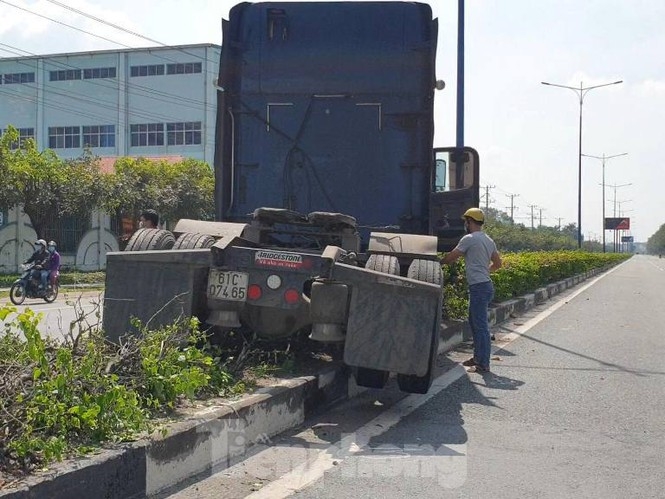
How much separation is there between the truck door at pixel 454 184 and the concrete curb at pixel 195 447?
2374 millimetres

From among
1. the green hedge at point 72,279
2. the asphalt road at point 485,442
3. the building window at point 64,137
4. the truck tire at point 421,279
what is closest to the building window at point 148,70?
the building window at point 64,137

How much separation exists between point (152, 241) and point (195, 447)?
7.47 feet

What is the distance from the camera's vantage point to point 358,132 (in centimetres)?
711

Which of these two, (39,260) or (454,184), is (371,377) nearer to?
(454,184)

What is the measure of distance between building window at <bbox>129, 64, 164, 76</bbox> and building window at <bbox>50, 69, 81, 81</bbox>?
4730 mm

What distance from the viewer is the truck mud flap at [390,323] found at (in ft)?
17.0

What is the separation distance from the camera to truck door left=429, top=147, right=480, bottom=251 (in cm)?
756

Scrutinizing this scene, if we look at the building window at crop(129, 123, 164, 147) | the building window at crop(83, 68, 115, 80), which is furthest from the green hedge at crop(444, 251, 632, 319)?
the building window at crop(83, 68, 115, 80)

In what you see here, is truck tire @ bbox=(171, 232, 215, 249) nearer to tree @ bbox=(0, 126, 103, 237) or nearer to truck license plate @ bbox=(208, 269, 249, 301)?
truck license plate @ bbox=(208, 269, 249, 301)

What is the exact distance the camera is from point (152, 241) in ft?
19.4

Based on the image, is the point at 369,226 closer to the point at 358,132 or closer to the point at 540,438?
the point at 358,132

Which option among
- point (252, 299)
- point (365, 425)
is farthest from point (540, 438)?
point (252, 299)

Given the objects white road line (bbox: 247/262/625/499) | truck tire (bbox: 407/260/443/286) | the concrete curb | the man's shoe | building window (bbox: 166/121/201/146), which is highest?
building window (bbox: 166/121/201/146)

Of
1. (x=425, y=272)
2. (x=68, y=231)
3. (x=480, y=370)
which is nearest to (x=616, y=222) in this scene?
(x=68, y=231)
